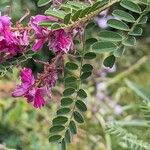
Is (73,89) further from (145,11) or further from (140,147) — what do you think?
(140,147)

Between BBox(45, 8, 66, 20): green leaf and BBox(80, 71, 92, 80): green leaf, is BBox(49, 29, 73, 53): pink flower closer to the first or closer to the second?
BBox(45, 8, 66, 20): green leaf

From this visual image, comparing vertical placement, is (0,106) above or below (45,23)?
above

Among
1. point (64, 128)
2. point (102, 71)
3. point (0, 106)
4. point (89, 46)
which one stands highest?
point (102, 71)

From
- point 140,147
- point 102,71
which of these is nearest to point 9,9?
point 140,147

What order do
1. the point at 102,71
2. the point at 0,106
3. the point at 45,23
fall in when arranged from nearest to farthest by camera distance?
1. the point at 45,23
2. the point at 0,106
3. the point at 102,71

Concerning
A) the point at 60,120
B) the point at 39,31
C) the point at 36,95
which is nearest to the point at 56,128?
the point at 60,120
